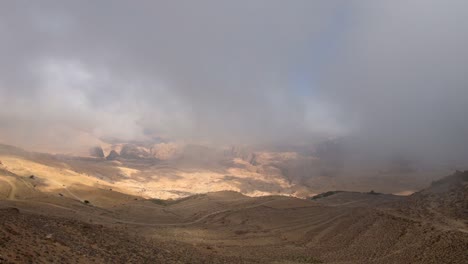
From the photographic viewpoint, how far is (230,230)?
4606 centimetres

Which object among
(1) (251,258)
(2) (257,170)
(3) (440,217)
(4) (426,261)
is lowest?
(1) (251,258)

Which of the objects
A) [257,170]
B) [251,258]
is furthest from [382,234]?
[257,170]

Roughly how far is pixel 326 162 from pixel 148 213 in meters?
133

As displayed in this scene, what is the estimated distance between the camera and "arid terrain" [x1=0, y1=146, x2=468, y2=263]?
19.1m

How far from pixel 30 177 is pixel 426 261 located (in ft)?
250

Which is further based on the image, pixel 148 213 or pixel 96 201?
pixel 96 201

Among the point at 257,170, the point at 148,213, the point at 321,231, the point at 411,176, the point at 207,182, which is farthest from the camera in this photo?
the point at 257,170

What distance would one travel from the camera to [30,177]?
7531 centimetres

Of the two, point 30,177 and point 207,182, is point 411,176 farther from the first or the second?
point 30,177

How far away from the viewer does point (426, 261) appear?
924 inches

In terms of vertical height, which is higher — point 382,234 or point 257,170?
point 257,170

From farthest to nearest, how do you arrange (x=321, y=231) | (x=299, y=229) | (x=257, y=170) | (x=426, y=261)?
(x=257, y=170) → (x=299, y=229) → (x=321, y=231) → (x=426, y=261)

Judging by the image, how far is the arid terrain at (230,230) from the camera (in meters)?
19.1

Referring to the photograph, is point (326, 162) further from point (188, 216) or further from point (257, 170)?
point (188, 216)
